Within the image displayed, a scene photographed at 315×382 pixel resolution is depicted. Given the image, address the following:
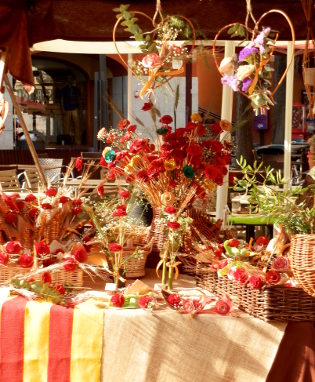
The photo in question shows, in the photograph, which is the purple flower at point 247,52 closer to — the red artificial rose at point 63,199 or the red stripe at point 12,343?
the red artificial rose at point 63,199

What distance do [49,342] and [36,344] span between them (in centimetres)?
5

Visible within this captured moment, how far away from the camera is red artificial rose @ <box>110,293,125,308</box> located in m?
2.53

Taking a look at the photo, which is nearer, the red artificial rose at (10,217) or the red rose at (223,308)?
the red rose at (223,308)

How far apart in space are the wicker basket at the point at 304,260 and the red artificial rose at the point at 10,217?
3.84 ft

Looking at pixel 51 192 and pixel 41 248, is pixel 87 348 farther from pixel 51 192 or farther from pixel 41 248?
pixel 51 192

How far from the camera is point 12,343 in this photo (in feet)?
8.38

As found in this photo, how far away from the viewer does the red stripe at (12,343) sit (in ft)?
8.33

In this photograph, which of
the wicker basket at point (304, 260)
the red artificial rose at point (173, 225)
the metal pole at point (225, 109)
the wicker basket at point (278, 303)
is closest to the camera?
the wicker basket at point (304, 260)

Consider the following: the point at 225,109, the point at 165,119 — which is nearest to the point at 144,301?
the point at 165,119

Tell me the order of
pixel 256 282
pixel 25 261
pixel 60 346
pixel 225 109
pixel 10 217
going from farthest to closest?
pixel 225 109 → pixel 10 217 → pixel 25 261 → pixel 60 346 → pixel 256 282

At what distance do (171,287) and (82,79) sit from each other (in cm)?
1543

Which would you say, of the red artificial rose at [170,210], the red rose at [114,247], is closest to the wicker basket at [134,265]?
the red rose at [114,247]

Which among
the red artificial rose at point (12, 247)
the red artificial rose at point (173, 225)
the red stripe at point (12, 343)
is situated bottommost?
the red stripe at point (12, 343)

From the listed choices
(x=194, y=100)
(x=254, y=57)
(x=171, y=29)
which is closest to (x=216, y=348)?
(x=254, y=57)
